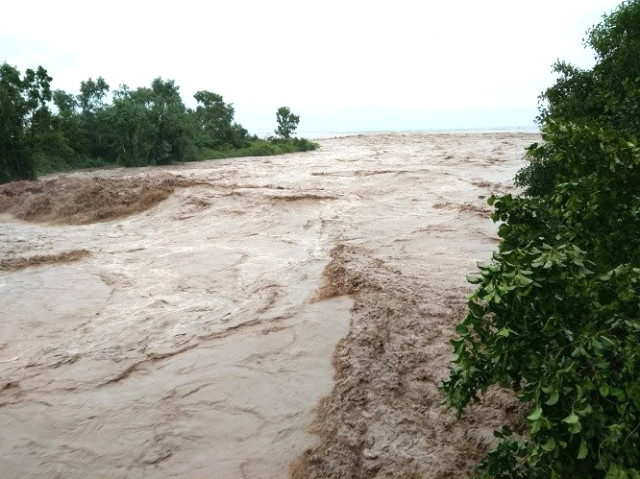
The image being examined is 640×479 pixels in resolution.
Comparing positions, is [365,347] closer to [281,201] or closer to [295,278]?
[295,278]

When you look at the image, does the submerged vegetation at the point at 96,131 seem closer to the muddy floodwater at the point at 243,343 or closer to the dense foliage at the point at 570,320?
the muddy floodwater at the point at 243,343

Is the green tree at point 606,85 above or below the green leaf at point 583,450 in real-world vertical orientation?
above

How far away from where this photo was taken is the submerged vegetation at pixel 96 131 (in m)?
16.1

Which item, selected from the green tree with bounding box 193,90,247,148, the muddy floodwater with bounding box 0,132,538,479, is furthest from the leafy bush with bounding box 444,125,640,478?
the green tree with bounding box 193,90,247,148

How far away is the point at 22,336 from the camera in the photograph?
550 cm

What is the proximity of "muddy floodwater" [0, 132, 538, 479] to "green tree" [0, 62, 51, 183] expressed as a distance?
22.0ft

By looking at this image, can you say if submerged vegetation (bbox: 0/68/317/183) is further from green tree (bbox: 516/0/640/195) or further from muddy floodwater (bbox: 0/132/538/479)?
→ green tree (bbox: 516/0/640/195)

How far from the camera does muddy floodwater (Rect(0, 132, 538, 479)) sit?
3.59 m

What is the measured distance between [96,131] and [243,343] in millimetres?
18511

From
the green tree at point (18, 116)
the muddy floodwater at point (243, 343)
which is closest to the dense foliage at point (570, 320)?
the muddy floodwater at point (243, 343)

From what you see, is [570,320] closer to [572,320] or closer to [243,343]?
[572,320]

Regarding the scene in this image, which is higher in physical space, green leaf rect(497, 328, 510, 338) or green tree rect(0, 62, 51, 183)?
green tree rect(0, 62, 51, 183)

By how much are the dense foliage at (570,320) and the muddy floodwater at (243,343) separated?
137 cm

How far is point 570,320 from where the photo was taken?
2230mm
